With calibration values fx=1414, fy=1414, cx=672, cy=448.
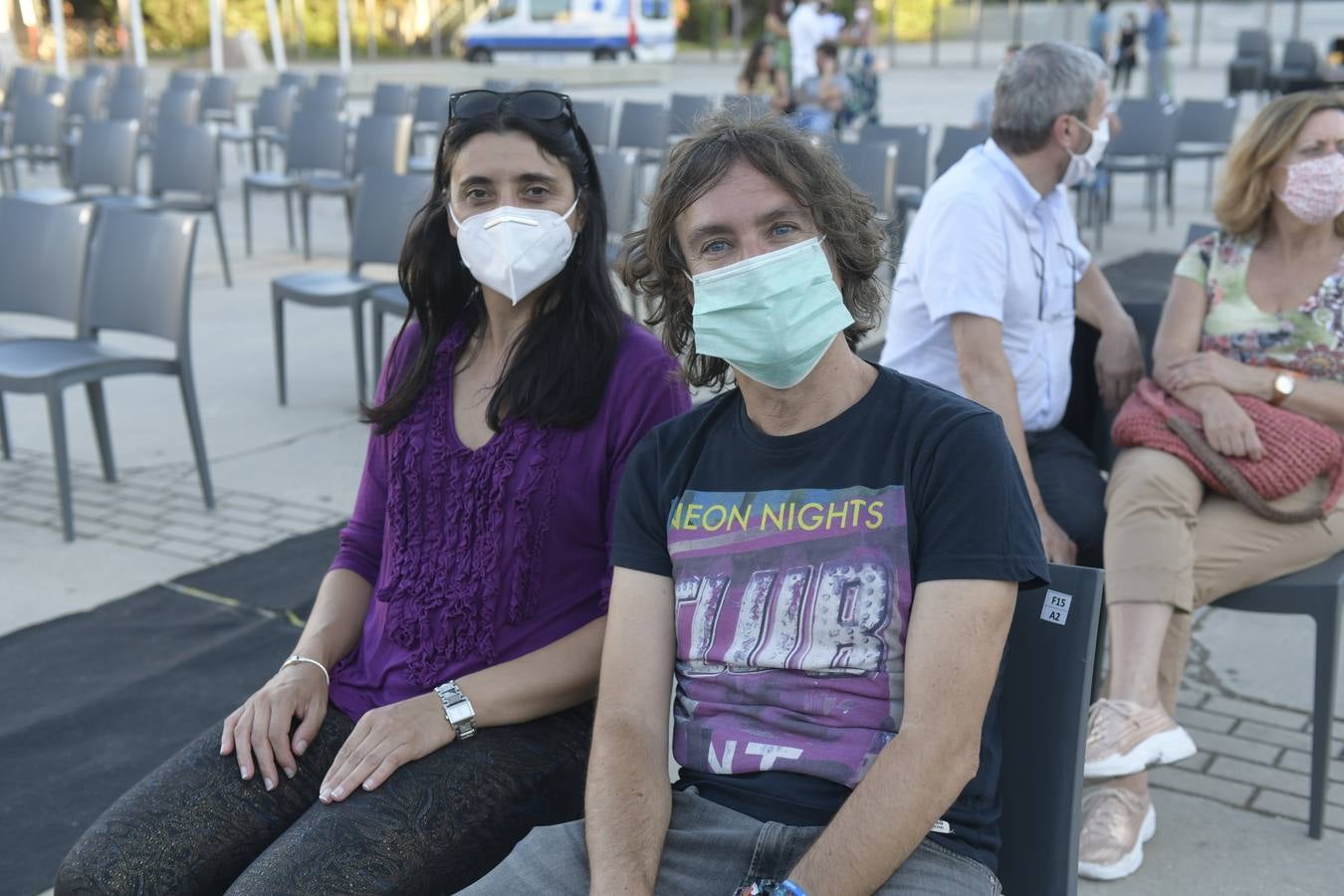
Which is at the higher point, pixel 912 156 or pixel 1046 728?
pixel 912 156

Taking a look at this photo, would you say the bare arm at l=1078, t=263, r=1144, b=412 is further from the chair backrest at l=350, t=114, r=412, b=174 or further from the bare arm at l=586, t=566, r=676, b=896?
the chair backrest at l=350, t=114, r=412, b=174

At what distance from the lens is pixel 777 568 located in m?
1.84

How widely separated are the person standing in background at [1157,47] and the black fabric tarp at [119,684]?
840 inches

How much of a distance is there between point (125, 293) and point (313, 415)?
1.30 m

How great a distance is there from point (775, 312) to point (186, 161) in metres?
8.54

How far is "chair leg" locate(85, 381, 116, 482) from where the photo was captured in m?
5.35

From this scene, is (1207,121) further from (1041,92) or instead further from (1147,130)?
(1041,92)

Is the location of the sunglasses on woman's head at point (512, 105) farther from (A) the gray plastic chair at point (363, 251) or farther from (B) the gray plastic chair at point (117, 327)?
(A) the gray plastic chair at point (363, 251)

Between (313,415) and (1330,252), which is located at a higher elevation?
(1330,252)

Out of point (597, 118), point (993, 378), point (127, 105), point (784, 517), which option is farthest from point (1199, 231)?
point (127, 105)

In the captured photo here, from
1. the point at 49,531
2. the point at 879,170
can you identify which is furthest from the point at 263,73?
the point at 49,531

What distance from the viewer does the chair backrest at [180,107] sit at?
38.6 ft

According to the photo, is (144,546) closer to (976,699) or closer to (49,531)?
(49,531)

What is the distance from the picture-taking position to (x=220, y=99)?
1454 centimetres
